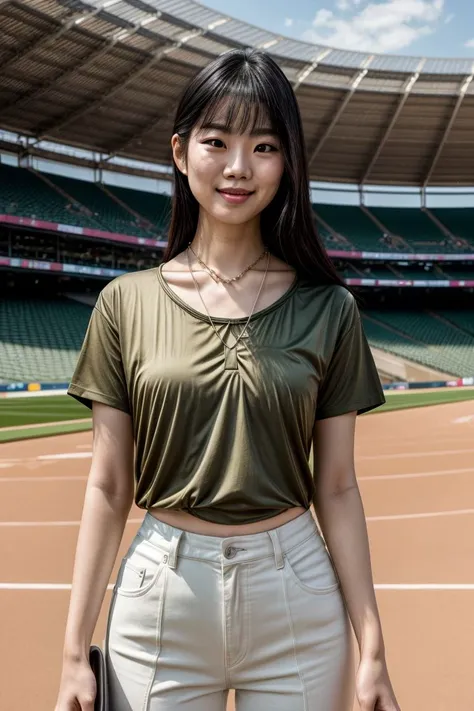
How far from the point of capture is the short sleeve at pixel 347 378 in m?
1.74

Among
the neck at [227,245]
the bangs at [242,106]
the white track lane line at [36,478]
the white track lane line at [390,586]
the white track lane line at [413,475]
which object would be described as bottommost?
the white track lane line at [36,478]

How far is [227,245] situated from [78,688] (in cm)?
129

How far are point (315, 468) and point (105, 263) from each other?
1507 inches

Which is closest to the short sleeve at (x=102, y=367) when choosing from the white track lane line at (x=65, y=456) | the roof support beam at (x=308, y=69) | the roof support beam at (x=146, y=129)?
the white track lane line at (x=65, y=456)

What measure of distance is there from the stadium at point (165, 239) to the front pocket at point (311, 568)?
2.03m

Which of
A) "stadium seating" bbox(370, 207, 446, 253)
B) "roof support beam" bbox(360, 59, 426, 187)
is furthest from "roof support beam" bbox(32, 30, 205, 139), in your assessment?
"stadium seating" bbox(370, 207, 446, 253)

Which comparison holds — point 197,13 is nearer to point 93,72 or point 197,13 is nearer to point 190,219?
point 93,72

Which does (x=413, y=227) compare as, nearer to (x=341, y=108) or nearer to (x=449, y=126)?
(x=449, y=126)

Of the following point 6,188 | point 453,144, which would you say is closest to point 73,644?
point 6,188

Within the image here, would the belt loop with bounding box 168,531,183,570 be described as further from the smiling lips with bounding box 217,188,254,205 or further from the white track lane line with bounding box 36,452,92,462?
the white track lane line with bounding box 36,452,92,462

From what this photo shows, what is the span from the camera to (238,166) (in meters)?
1.68

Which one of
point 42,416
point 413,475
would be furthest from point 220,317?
point 42,416

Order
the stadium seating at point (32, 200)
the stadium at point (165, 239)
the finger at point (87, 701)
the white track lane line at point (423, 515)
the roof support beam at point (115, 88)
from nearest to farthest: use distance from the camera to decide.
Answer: the finger at point (87, 701)
the stadium at point (165, 239)
the white track lane line at point (423, 515)
the roof support beam at point (115, 88)
the stadium seating at point (32, 200)

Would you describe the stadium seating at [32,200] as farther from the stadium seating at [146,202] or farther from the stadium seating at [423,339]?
the stadium seating at [423,339]
